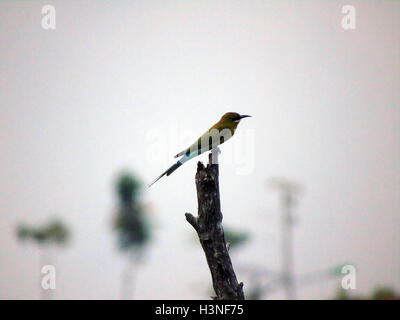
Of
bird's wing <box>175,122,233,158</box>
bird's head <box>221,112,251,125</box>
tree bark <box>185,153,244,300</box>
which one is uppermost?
bird's head <box>221,112,251,125</box>

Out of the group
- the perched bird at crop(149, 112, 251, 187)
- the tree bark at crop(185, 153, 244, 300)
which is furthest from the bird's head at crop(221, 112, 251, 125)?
the tree bark at crop(185, 153, 244, 300)

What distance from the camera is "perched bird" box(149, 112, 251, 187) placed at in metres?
11.5

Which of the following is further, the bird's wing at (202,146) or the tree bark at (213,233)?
the bird's wing at (202,146)

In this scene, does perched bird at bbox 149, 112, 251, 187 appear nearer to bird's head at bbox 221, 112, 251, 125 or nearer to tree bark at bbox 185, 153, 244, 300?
bird's head at bbox 221, 112, 251, 125

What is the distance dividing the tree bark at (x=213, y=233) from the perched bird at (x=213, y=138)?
1494mm

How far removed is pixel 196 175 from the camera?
10.1m

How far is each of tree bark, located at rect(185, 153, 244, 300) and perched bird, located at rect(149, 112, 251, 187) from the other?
1.49 metres

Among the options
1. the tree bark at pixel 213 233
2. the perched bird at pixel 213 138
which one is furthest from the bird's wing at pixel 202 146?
the tree bark at pixel 213 233

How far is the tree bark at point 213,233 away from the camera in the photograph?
31.3ft

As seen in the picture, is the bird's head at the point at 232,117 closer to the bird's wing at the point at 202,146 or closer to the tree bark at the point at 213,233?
the bird's wing at the point at 202,146

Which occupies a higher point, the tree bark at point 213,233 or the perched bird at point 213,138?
the perched bird at point 213,138

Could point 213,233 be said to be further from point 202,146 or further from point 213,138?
point 213,138

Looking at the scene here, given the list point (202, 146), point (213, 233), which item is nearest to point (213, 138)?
point (202, 146)
